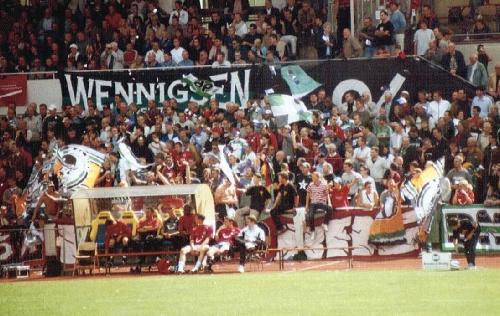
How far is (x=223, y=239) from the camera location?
25047 mm

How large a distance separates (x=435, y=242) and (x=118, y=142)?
28.0ft

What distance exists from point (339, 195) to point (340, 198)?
0.07m

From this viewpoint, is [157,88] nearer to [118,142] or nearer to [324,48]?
[118,142]

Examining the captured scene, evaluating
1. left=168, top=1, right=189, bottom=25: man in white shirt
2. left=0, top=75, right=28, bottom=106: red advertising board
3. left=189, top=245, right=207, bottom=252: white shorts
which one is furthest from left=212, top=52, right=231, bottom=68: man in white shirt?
left=189, top=245, right=207, bottom=252: white shorts

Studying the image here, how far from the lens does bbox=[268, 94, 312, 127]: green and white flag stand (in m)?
29.8

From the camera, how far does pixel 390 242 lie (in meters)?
26.2

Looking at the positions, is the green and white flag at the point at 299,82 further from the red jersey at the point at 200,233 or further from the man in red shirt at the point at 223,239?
the red jersey at the point at 200,233

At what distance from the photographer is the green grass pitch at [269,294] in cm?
1778

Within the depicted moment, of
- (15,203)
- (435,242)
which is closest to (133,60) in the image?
(15,203)

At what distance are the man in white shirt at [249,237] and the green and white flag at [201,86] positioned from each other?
261 inches

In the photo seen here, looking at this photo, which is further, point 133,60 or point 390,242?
point 133,60

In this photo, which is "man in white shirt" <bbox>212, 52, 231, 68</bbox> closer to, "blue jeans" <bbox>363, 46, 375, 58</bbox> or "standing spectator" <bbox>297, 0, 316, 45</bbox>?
"standing spectator" <bbox>297, 0, 316, 45</bbox>

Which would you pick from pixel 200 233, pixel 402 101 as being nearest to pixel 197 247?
pixel 200 233

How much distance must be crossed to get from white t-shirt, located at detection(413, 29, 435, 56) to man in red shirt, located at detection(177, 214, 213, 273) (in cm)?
855
